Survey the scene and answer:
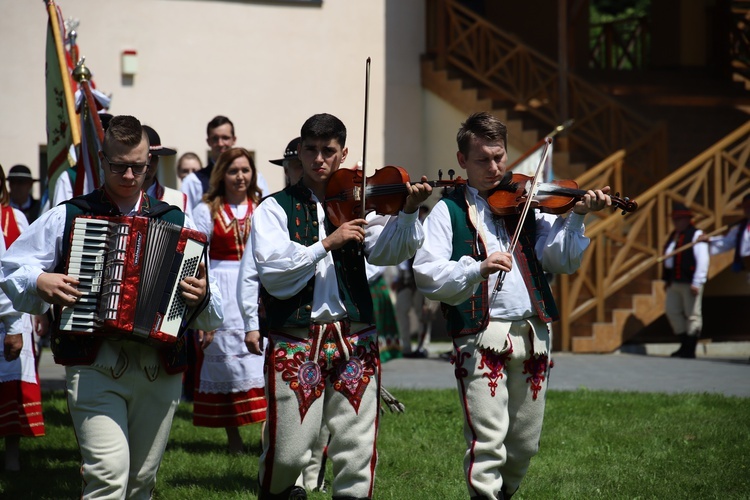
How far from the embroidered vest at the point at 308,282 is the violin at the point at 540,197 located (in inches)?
28.7

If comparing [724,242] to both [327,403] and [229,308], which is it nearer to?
[229,308]

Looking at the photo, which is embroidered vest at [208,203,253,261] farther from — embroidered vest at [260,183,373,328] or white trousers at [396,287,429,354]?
white trousers at [396,287,429,354]

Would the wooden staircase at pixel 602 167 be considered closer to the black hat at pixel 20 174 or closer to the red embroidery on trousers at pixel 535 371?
the black hat at pixel 20 174

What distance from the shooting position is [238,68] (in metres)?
17.2

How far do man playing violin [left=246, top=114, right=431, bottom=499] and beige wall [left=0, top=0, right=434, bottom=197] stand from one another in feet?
38.8

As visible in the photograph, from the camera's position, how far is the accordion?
4.50 metres

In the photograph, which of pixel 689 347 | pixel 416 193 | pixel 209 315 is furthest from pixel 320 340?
pixel 689 347

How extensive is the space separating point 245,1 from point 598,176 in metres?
6.01

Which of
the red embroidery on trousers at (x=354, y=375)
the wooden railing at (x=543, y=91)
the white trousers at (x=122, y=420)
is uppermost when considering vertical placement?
the wooden railing at (x=543, y=91)

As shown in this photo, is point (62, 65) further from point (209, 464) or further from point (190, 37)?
point (190, 37)

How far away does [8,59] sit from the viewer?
15961 millimetres

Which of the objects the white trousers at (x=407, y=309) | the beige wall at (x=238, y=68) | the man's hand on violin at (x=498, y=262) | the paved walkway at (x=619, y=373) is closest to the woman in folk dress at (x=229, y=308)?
the man's hand on violin at (x=498, y=262)

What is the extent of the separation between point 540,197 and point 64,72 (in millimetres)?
4172

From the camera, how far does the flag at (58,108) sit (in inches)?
313
